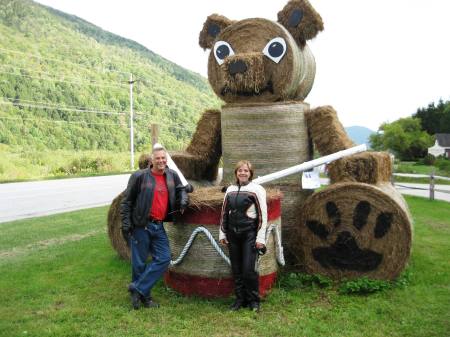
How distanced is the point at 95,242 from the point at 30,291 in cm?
259

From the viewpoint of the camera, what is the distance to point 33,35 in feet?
225

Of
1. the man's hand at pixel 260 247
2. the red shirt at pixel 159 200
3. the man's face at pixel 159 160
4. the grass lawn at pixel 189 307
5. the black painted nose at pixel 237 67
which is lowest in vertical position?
the grass lawn at pixel 189 307

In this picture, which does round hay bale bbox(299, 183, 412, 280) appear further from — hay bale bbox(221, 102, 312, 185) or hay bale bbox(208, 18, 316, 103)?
hay bale bbox(208, 18, 316, 103)

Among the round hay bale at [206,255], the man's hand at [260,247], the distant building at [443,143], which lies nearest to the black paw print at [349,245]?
the round hay bale at [206,255]

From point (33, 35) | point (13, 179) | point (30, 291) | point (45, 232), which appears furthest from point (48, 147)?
point (30, 291)

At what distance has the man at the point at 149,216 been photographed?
16.1ft

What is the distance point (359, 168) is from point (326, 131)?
70 centimetres

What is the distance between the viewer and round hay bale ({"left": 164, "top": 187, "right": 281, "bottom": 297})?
5.06 metres

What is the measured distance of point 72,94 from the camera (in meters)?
56.2

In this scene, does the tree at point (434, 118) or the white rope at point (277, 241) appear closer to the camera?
the white rope at point (277, 241)

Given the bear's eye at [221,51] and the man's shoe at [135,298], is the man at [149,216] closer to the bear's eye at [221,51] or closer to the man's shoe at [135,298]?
the man's shoe at [135,298]

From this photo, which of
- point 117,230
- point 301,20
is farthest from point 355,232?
point 117,230

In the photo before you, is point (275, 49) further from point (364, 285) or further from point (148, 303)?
point (148, 303)

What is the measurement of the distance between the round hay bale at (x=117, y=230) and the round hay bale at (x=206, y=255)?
4.59ft
